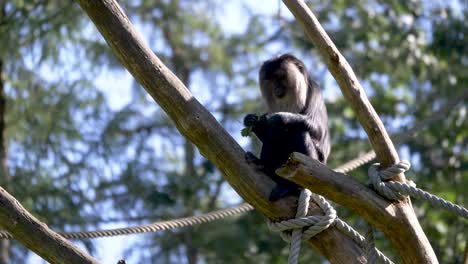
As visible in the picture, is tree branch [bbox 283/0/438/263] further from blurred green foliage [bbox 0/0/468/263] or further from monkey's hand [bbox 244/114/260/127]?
blurred green foliage [bbox 0/0/468/263]

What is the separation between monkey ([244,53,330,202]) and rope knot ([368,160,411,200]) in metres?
0.91

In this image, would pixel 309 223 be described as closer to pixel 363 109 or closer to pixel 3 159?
pixel 363 109

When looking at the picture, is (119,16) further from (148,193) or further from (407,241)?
(148,193)

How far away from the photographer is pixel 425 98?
15.2 meters

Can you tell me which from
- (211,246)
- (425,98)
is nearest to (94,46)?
(211,246)

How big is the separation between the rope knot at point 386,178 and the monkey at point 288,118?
35.8 inches

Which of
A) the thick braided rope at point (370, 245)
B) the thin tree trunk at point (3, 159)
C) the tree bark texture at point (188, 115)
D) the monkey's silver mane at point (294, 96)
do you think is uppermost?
the thin tree trunk at point (3, 159)

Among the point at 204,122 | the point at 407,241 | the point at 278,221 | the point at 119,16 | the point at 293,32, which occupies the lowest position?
the point at 407,241

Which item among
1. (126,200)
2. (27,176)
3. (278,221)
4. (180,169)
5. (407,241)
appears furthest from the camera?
(180,169)

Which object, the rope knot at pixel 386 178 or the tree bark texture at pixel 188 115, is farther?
the tree bark texture at pixel 188 115

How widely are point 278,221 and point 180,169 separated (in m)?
11.5

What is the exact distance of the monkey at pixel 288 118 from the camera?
7.14 m

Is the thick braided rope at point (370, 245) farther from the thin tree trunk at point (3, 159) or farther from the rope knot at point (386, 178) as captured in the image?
the thin tree trunk at point (3, 159)

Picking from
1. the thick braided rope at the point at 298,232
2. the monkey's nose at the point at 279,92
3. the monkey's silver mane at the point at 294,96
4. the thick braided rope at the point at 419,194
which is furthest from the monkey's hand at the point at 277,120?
the thick braided rope at the point at 419,194
